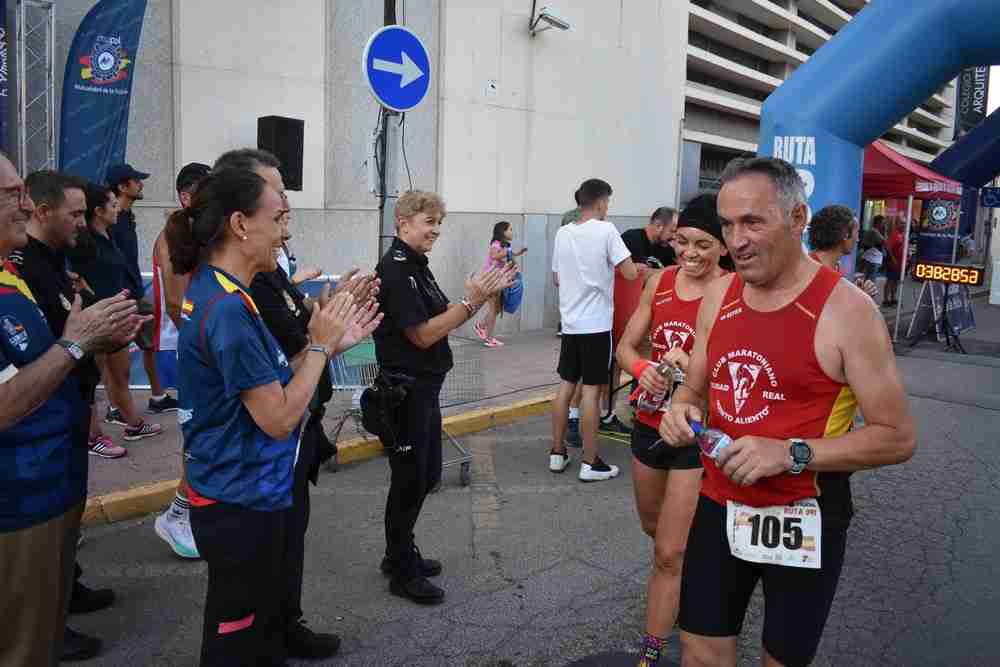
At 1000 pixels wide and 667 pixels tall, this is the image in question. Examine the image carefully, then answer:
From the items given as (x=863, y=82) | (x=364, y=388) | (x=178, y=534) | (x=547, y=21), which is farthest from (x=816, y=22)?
(x=178, y=534)

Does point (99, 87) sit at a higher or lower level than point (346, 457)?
higher

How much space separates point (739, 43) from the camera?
893 inches

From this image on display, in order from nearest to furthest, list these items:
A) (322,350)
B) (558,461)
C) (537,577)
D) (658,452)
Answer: (322,350) < (658,452) < (537,577) < (558,461)

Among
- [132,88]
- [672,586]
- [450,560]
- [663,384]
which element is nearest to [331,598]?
[450,560]

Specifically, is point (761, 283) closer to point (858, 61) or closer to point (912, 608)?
point (912, 608)

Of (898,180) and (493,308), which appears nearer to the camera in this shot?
(493,308)

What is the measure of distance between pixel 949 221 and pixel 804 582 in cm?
1708

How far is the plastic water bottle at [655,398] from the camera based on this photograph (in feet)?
10.3

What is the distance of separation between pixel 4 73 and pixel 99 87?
91 cm

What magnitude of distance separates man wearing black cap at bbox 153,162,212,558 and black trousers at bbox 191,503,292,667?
3.31 feet

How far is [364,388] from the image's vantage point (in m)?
5.62

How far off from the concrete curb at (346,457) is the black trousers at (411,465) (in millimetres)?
1594

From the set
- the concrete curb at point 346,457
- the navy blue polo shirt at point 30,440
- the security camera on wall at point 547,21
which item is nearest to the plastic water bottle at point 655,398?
the navy blue polo shirt at point 30,440

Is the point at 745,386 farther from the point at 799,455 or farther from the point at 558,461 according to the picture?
the point at 558,461
